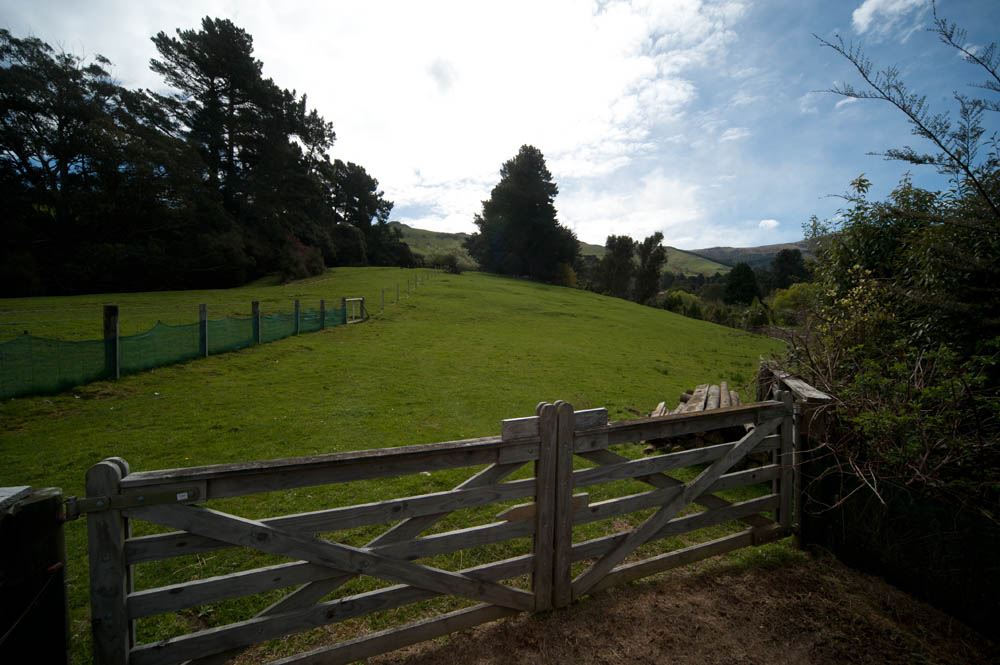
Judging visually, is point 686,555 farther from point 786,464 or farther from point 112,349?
point 112,349

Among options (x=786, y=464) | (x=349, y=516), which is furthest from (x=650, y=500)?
(x=349, y=516)

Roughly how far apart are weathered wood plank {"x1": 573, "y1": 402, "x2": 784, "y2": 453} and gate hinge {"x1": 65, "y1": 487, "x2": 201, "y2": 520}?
254 cm

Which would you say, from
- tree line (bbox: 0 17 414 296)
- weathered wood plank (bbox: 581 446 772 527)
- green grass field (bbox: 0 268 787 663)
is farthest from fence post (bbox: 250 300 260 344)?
tree line (bbox: 0 17 414 296)

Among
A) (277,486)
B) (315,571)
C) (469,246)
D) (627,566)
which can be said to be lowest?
(627,566)

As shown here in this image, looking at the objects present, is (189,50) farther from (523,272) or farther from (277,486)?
(277,486)

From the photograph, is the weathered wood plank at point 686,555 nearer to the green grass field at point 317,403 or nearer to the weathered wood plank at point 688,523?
the weathered wood plank at point 688,523

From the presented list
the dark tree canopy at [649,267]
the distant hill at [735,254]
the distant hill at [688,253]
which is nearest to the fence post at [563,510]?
the dark tree canopy at [649,267]

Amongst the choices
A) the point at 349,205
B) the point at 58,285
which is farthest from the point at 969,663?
the point at 349,205

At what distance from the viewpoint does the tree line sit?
103 ft

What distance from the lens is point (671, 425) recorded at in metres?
3.89

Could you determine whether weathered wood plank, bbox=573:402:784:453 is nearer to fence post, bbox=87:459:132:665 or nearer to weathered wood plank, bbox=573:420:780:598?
weathered wood plank, bbox=573:420:780:598

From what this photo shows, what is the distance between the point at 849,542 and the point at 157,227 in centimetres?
4593

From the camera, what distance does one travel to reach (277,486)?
263 centimetres

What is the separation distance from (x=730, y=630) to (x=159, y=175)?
45253 millimetres
